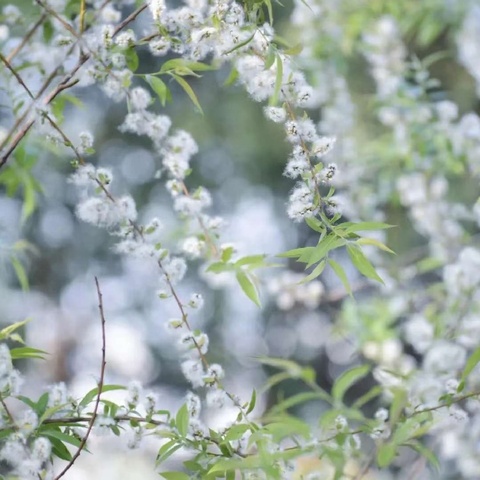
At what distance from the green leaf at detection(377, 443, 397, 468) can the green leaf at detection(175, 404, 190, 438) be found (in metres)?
0.20

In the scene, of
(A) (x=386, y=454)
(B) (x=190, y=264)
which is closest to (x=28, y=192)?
(A) (x=386, y=454)

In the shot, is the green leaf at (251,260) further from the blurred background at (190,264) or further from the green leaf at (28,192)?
the blurred background at (190,264)

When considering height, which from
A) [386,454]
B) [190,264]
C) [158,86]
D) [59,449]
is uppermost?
[190,264]

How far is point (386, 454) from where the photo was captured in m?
0.88

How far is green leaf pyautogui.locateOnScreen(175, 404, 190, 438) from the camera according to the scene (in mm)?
853

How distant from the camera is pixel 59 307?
5469 mm

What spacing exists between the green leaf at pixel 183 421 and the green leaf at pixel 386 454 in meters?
0.20

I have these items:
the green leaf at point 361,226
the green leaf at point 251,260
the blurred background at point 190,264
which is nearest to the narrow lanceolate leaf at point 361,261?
the green leaf at point 361,226

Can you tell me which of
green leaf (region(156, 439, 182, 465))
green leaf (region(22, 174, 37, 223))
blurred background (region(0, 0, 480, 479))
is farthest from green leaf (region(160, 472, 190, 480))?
blurred background (region(0, 0, 480, 479))

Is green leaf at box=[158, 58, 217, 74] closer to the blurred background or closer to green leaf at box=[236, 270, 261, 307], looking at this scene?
green leaf at box=[236, 270, 261, 307]

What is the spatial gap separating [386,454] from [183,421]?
207mm

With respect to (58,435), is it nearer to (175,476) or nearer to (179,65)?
(175,476)

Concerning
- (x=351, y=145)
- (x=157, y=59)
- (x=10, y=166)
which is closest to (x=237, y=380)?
(x=157, y=59)

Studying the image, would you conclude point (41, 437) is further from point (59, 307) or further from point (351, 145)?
point (59, 307)
